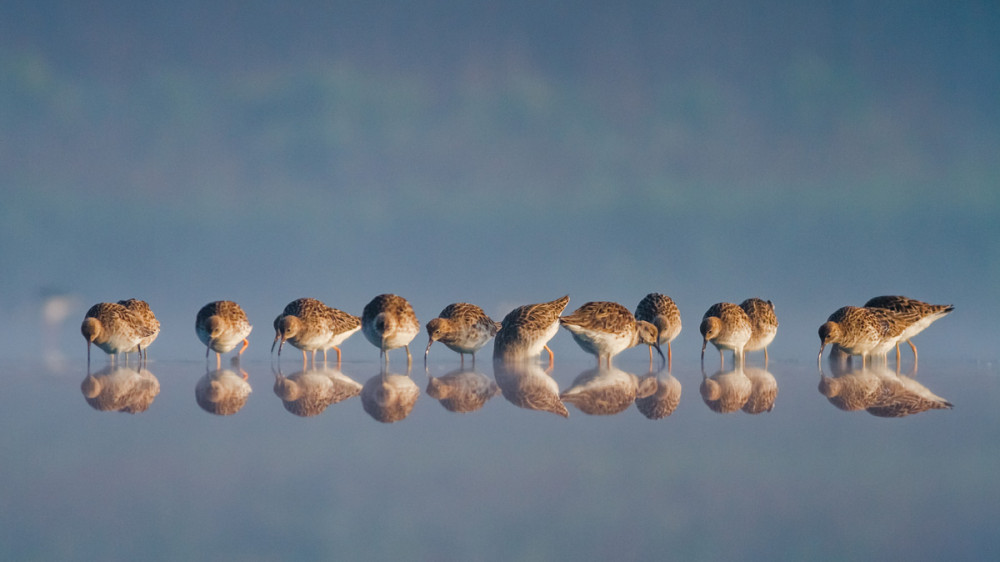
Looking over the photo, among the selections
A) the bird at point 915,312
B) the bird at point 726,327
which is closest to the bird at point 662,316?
the bird at point 726,327

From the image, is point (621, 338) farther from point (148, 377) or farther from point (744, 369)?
point (148, 377)

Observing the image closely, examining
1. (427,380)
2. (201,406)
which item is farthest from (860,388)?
(201,406)

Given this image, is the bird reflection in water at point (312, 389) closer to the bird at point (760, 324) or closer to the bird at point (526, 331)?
the bird at point (526, 331)

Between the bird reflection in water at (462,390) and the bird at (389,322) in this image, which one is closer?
the bird reflection in water at (462,390)

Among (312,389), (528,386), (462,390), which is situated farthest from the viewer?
(528,386)

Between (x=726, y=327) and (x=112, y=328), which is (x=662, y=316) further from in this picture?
(x=112, y=328)

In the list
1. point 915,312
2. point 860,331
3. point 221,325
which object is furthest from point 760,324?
point 221,325
